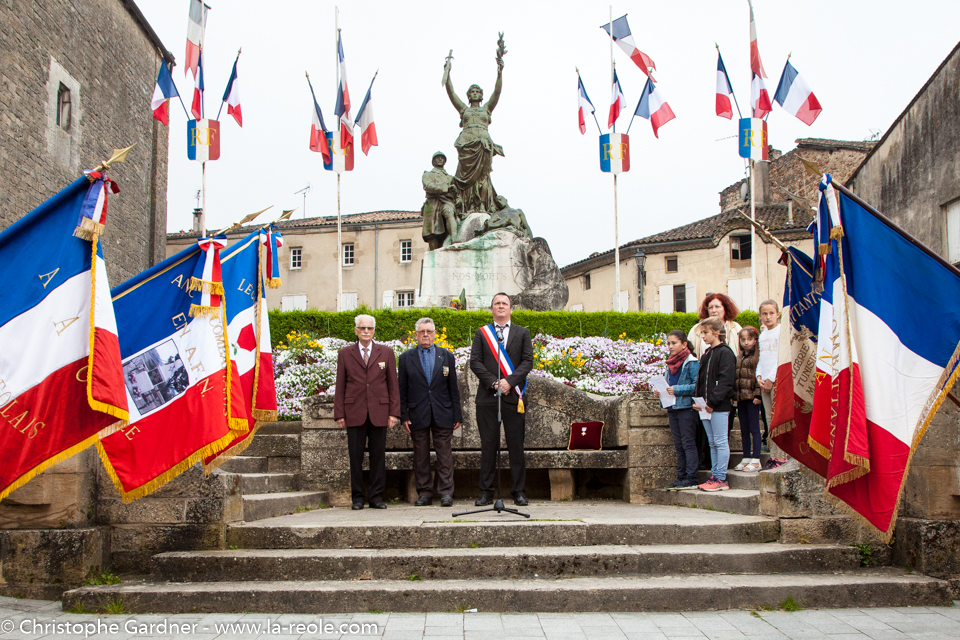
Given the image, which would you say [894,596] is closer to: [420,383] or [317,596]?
[317,596]

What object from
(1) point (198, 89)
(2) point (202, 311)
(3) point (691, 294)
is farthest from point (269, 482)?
(3) point (691, 294)

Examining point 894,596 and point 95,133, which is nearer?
point 894,596

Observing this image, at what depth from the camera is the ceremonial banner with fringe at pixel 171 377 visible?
514 centimetres

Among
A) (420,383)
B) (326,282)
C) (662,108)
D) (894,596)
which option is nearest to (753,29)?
(662,108)

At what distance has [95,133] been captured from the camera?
22.5 meters

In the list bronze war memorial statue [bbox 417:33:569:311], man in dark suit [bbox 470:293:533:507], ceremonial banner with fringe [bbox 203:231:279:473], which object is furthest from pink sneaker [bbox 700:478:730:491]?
bronze war memorial statue [bbox 417:33:569:311]

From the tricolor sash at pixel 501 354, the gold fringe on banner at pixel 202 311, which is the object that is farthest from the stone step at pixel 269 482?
the tricolor sash at pixel 501 354

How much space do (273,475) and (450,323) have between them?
21.9ft

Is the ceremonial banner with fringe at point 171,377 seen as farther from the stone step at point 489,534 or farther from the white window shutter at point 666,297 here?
the white window shutter at point 666,297

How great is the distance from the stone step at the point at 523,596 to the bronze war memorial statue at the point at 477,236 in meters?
11.2

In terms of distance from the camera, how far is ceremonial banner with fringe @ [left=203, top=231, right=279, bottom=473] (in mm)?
5902

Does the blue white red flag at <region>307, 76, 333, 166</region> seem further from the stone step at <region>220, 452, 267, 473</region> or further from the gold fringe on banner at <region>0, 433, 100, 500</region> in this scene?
the gold fringe on banner at <region>0, 433, 100, 500</region>

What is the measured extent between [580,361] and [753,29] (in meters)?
12.2

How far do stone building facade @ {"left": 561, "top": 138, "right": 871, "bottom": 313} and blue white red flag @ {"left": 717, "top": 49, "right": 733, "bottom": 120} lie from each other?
12828mm
